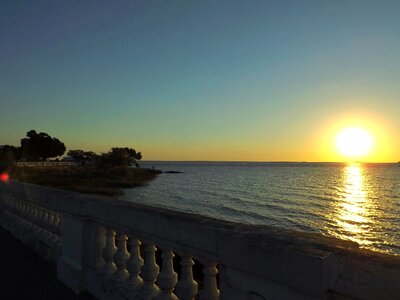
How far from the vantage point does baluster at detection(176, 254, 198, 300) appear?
3324 millimetres

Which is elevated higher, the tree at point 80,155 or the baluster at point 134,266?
the tree at point 80,155

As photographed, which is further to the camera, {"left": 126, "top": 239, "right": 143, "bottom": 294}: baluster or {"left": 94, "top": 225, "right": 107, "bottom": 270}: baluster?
{"left": 94, "top": 225, "right": 107, "bottom": 270}: baluster

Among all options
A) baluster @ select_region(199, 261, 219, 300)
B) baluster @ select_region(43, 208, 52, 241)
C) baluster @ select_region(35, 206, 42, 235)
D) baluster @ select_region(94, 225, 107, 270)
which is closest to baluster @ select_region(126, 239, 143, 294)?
baluster @ select_region(94, 225, 107, 270)

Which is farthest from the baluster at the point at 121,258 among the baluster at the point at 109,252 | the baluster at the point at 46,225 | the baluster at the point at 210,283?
the baluster at the point at 46,225

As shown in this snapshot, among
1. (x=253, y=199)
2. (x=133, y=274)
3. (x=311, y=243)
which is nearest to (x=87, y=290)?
(x=133, y=274)

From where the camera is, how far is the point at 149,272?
379 centimetres

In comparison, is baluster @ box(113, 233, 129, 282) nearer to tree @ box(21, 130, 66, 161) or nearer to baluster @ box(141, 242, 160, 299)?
baluster @ box(141, 242, 160, 299)

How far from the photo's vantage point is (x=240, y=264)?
2586 millimetres

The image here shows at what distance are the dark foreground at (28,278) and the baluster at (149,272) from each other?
1.30 metres

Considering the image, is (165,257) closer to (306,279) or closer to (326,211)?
(306,279)

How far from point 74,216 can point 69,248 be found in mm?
488

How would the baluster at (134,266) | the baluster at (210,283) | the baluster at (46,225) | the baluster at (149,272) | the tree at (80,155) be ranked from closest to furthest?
the baluster at (210,283), the baluster at (149,272), the baluster at (134,266), the baluster at (46,225), the tree at (80,155)

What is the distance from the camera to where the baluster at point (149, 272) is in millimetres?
3746

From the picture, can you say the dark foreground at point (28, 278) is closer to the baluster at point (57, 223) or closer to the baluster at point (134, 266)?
the baluster at point (57, 223)
